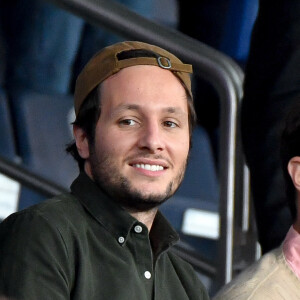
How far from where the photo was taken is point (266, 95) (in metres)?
2.36

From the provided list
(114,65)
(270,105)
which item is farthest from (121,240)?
(270,105)

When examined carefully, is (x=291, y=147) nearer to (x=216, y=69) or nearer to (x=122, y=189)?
(x=122, y=189)

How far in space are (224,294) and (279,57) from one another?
713 millimetres

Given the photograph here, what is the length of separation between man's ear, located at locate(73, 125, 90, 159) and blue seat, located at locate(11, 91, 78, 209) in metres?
1.45

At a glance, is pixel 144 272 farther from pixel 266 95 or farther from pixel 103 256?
pixel 266 95

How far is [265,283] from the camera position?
1.82 meters

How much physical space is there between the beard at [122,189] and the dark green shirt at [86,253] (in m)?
0.01

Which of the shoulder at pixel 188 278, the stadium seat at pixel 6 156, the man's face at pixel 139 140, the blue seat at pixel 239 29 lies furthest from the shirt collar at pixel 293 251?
the blue seat at pixel 239 29

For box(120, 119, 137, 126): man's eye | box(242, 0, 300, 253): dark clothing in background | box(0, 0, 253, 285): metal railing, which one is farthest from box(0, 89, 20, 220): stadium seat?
box(120, 119, 137, 126): man's eye

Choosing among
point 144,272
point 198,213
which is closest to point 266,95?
point 144,272

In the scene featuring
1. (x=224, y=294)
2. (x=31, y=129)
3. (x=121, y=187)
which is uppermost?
(x=121, y=187)

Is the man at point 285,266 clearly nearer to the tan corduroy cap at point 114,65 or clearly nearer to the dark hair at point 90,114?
the tan corduroy cap at point 114,65

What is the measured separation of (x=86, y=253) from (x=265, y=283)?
0.38 meters

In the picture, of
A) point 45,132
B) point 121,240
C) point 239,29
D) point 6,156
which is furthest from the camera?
point 239,29
